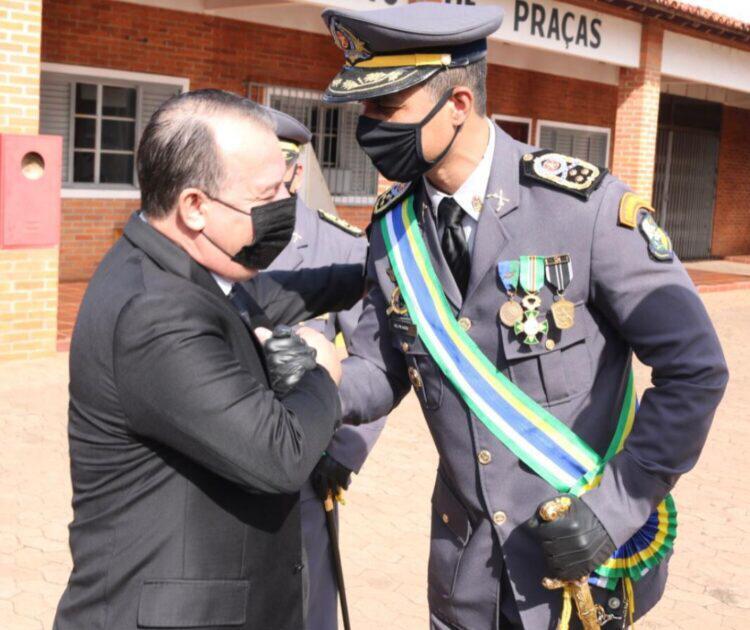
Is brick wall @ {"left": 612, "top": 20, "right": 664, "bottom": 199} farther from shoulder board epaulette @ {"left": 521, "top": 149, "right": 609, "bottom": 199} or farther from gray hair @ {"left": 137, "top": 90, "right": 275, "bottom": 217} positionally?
gray hair @ {"left": 137, "top": 90, "right": 275, "bottom": 217}

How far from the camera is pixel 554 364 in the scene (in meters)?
2.31

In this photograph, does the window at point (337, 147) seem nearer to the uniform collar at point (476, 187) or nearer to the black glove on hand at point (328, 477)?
the black glove on hand at point (328, 477)

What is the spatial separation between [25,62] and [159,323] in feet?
22.5

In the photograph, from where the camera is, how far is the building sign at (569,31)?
12.4m

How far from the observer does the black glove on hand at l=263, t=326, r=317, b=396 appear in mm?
1927

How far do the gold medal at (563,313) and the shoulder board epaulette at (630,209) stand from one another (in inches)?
8.4

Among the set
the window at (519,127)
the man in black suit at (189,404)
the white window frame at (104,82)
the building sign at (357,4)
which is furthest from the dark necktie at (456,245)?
the window at (519,127)

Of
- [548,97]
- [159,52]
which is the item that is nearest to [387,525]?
[159,52]

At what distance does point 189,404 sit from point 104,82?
34.6 feet

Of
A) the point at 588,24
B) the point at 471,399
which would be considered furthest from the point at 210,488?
the point at 588,24

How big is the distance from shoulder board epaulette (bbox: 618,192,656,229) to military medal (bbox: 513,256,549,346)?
0.20m

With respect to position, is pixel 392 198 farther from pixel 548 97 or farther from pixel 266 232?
pixel 548 97

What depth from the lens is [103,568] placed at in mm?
1873

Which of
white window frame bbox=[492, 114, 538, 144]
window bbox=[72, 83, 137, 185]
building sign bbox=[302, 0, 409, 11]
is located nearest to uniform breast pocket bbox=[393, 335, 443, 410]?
building sign bbox=[302, 0, 409, 11]
